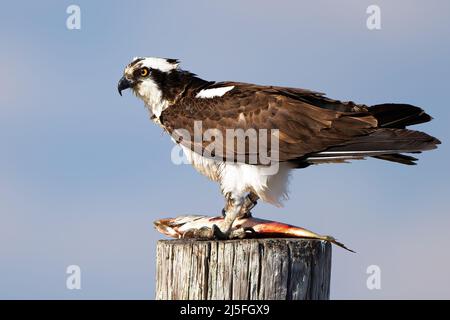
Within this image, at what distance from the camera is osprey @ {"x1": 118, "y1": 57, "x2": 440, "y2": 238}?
26.9 ft

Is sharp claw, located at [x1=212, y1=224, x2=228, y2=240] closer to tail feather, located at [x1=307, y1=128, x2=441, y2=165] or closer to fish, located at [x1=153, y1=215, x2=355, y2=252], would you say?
fish, located at [x1=153, y1=215, x2=355, y2=252]

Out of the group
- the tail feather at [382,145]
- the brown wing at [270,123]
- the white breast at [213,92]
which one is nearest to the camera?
the tail feather at [382,145]

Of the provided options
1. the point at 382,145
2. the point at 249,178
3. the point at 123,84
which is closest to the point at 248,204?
the point at 249,178

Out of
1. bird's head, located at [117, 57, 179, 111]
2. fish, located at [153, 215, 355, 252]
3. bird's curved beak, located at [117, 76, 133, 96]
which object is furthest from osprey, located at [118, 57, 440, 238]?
bird's curved beak, located at [117, 76, 133, 96]

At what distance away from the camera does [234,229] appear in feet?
26.1

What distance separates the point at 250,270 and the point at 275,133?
2.54 m

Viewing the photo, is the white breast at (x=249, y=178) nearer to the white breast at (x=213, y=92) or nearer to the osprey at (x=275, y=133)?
the osprey at (x=275, y=133)

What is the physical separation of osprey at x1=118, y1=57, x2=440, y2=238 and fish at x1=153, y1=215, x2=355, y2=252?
0.44 feet

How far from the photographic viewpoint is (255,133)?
8.50 metres

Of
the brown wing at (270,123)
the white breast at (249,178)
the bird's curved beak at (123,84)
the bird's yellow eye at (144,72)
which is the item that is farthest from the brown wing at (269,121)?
the bird's curved beak at (123,84)

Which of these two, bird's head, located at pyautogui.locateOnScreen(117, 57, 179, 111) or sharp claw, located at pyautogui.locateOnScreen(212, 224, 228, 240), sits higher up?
bird's head, located at pyautogui.locateOnScreen(117, 57, 179, 111)

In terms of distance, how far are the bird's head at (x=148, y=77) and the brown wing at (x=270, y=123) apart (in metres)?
0.60

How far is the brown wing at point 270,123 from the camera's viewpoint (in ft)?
A: 27.2

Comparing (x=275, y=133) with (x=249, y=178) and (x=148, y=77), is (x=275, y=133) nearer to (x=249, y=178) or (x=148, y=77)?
(x=249, y=178)
